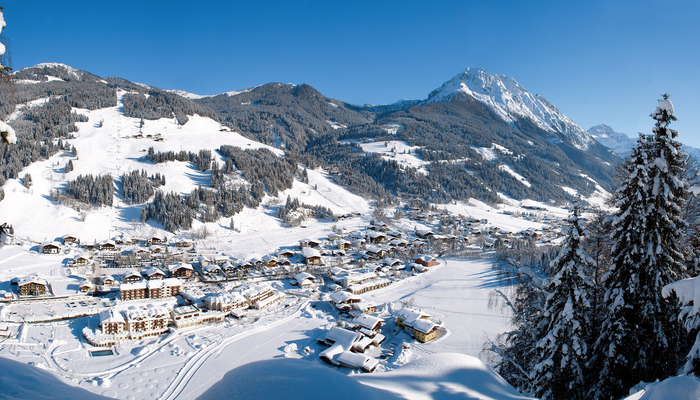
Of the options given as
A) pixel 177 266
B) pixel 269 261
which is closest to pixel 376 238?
pixel 269 261

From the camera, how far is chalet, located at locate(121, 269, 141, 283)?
2986cm

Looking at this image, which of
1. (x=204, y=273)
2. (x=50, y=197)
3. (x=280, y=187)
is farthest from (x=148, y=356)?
(x=280, y=187)

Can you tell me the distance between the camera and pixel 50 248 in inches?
1407

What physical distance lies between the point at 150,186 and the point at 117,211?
751 centimetres

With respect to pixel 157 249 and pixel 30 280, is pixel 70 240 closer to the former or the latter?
pixel 157 249

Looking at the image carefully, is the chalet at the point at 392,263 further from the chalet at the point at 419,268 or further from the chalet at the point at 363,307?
the chalet at the point at 363,307

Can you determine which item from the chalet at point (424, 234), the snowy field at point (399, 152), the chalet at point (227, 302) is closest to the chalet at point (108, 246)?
the chalet at point (227, 302)

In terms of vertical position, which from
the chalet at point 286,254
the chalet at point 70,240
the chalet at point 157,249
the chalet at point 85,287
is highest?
the chalet at point 70,240

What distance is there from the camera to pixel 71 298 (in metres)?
26.0

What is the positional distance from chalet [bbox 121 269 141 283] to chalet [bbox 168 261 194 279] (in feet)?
9.41

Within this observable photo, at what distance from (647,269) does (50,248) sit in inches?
1943

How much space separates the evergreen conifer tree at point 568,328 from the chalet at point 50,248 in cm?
4666

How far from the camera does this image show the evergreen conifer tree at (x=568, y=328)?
805 centimetres

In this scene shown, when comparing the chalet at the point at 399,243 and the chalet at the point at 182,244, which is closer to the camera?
the chalet at the point at 182,244
